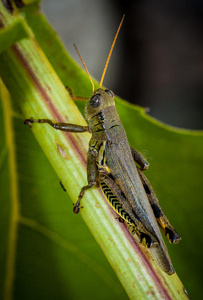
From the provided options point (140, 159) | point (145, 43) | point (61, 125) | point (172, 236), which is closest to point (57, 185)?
point (61, 125)

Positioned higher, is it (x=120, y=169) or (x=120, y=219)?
(x=120, y=169)

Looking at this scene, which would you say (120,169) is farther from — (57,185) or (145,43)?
(145,43)

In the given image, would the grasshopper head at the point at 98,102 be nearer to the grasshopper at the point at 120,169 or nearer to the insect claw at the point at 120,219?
the grasshopper at the point at 120,169

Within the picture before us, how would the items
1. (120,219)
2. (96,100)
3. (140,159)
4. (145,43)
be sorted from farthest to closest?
(145,43) → (96,100) → (140,159) → (120,219)

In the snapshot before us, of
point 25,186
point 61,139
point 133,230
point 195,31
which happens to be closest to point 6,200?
point 25,186

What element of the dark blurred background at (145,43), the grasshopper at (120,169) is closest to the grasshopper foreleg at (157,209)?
the grasshopper at (120,169)

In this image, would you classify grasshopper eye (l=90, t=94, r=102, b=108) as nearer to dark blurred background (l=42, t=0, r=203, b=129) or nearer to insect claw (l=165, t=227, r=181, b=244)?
insect claw (l=165, t=227, r=181, b=244)

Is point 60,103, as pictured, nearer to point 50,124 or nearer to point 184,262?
point 50,124

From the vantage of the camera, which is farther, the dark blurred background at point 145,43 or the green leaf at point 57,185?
the dark blurred background at point 145,43
